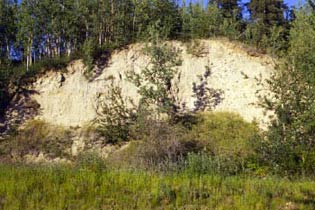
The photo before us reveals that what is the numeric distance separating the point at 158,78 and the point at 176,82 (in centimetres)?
250

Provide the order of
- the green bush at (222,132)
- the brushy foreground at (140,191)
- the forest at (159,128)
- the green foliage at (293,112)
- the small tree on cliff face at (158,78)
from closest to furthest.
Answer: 1. the brushy foreground at (140,191)
2. the forest at (159,128)
3. the green foliage at (293,112)
4. the green bush at (222,132)
5. the small tree on cliff face at (158,78)

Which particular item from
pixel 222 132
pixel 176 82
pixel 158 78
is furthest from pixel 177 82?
pixel 222 132

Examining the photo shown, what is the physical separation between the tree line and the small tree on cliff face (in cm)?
290

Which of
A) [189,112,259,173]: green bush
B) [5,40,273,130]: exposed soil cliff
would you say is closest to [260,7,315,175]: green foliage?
[189,112,259,173]: green bush

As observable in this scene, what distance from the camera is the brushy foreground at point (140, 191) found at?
9.41 m

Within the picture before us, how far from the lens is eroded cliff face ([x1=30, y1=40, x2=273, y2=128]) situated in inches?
1172

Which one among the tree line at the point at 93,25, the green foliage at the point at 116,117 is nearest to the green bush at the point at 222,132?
the green foliage at the point at 116,117

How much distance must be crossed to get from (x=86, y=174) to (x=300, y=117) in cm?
1119

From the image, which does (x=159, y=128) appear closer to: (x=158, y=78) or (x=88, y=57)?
(x=158, y=78)

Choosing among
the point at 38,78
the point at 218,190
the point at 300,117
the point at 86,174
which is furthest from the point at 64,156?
the point at 218,190

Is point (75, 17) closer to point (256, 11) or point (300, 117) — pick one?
point (300, 117)

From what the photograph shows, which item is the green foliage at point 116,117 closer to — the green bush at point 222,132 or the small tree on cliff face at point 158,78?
the small tree on cliff face at point 158,78

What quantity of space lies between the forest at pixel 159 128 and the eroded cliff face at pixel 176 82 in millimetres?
812

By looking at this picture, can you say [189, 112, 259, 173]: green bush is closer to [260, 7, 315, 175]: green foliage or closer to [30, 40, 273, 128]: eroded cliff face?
[30, 40, 273, 128]: eroded cliff face
